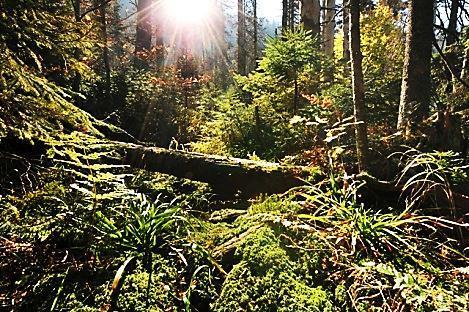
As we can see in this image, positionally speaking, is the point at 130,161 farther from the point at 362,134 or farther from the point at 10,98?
the point at 362,134

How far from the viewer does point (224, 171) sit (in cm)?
385

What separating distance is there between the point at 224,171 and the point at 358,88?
1919mm

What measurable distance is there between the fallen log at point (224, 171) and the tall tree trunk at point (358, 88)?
79 cm

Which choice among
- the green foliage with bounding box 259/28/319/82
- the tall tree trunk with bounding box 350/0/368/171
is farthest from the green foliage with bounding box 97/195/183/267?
the green foliage with bounding box 259/28/319/82

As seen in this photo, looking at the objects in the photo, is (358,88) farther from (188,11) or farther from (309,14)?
(188,11)

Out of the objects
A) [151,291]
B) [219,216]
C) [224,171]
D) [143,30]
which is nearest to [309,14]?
[224,171]

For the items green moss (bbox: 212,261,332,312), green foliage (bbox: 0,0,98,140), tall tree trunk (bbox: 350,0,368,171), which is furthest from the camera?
tall tree trunk (bbox: 350,0,368,171)

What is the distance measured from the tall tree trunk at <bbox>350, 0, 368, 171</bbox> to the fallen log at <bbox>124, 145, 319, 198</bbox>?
2.61 feet

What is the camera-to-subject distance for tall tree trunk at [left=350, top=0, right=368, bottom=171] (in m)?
3.92

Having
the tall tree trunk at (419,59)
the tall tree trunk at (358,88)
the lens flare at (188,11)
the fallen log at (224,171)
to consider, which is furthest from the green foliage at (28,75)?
the lens flare at (188,11)

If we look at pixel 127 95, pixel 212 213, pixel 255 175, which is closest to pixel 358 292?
pixel 212 213

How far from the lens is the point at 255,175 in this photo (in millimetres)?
3721

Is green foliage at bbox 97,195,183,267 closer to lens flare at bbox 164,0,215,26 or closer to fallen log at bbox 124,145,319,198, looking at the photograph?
fallen log at bbox 124,145,319,198

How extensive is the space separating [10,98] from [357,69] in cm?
365
